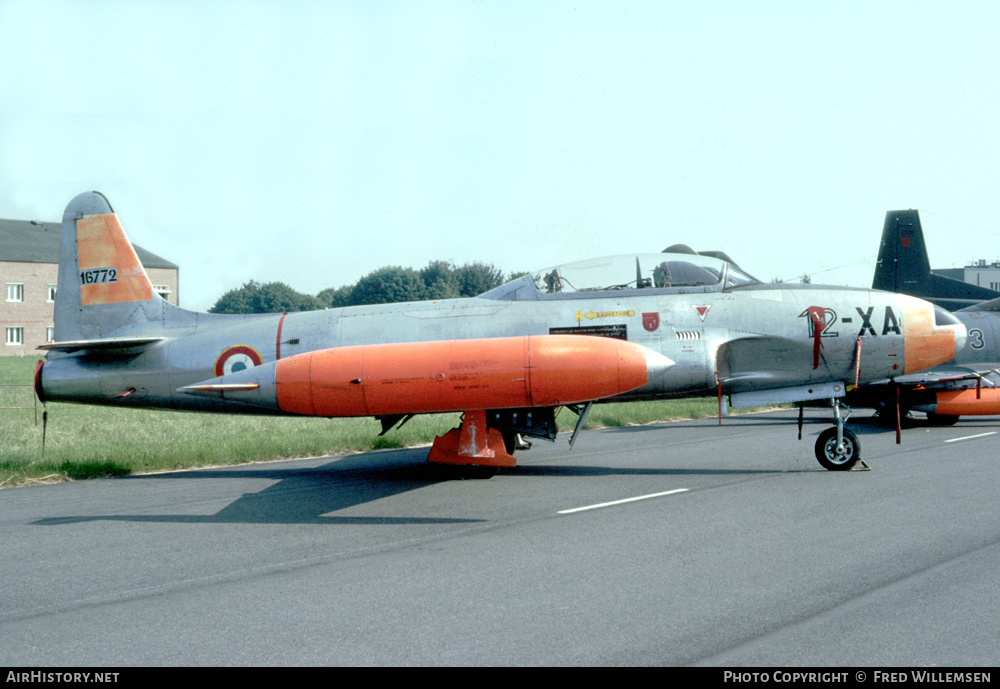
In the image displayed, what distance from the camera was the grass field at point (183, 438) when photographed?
1266 centimetres

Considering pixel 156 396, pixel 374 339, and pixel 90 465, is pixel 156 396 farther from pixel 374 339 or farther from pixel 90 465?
pixel 374 339

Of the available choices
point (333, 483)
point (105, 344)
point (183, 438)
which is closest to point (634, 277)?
point (333, 483)

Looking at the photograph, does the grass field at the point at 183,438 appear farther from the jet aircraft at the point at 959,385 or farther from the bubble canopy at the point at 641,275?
the bubble canopy at the point at 641,275

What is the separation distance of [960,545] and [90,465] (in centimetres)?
1145

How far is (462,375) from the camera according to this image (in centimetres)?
877

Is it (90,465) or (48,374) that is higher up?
(48,374)

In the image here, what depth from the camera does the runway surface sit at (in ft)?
14.5

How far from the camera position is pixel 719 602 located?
203 inches

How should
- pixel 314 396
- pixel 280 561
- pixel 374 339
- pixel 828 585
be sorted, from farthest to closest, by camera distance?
pixel 374 339, pixel 314 396, pixel 280 561, pixel 828 585

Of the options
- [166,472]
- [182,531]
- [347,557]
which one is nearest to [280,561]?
[347,557]

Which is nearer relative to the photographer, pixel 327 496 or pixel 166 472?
pixel 327 496

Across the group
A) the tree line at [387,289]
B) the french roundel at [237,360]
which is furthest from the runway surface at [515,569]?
the tree line at [387,289]

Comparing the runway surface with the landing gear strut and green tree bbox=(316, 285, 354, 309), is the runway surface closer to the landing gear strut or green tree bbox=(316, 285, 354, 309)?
the landing gear strut

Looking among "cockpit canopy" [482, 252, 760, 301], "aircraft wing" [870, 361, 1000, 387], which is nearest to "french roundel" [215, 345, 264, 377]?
"cockpit canopy" [482, 252, 760, 301]
